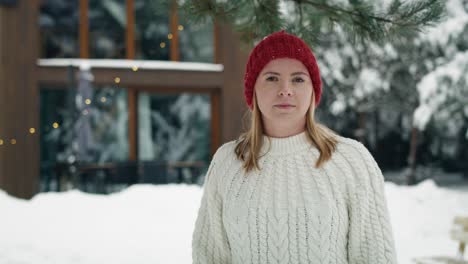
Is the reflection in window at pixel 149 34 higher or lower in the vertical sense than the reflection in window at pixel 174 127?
higher

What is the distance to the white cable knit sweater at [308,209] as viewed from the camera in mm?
1999

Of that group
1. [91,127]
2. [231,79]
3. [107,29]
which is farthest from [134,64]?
[231,79]

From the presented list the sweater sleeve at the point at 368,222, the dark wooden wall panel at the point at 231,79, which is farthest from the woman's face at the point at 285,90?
the dark wooden wall panel at the point at 231,79

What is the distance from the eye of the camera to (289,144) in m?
2.15

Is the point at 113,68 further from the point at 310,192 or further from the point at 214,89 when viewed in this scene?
the point at 310,192

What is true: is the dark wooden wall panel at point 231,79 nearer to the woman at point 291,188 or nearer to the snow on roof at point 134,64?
the snow on roof at point 134,64

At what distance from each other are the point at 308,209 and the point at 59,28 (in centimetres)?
1136

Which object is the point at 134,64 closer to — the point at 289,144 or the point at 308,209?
the point at 289,144

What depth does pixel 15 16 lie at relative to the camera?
11.4 meters

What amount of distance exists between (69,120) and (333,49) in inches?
320

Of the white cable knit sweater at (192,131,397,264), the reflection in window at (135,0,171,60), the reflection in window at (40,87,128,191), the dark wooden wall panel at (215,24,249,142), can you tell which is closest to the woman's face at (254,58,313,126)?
the white cable knit sweater at (192,131,397,264)

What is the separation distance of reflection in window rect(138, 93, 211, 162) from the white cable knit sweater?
1050 cm

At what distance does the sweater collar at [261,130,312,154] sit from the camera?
84.4 inches

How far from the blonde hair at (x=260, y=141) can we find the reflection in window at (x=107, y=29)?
1069cm
